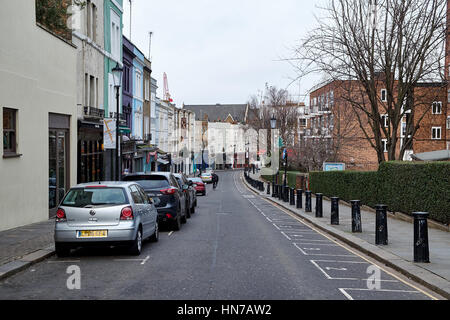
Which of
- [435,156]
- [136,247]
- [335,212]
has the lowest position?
[335,212]

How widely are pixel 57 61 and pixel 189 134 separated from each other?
77603 mm

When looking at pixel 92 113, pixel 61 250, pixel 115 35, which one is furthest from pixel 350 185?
pixel 61 250

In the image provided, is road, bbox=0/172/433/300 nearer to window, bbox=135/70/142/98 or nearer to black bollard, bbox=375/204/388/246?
black bollard, bbox=375/204/388/246

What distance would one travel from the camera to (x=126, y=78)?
41938 millimetres

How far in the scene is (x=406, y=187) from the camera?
63.1ft

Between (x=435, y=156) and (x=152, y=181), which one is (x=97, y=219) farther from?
(x=435, y=156)

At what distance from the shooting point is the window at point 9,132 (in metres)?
15.1

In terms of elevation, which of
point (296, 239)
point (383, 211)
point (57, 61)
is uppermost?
point (57, 61)

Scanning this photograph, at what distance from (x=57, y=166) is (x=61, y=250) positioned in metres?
9.31

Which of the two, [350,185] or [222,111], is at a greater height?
[222,111]

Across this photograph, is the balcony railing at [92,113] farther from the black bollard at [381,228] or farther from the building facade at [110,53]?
the black bollard at [381,228]

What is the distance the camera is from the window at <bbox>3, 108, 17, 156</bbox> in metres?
15.1
